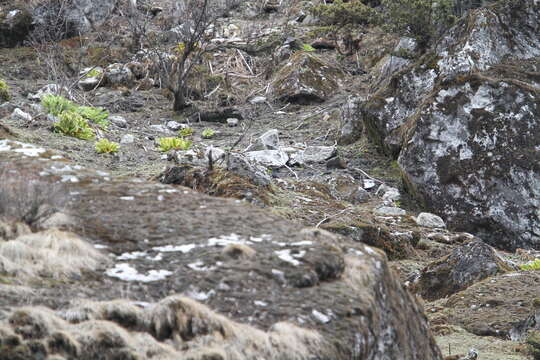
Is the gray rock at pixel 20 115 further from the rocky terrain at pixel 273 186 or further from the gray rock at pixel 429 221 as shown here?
the gray rock at pixel 429 221

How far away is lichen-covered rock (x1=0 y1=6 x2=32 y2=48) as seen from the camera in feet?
63.5

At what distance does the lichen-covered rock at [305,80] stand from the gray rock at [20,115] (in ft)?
21.3

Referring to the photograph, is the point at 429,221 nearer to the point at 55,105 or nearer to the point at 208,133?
the point at 208,133

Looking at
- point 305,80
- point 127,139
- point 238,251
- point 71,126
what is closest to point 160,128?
point 127,139

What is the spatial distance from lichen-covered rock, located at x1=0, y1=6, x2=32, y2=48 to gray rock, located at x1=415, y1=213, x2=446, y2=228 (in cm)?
1393

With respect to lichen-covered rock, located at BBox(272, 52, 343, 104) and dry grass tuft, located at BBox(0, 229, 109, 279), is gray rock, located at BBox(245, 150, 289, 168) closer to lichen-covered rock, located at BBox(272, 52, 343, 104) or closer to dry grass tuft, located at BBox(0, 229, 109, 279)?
lichen-covered rock, located at BBox(272, 52, 343, 104)

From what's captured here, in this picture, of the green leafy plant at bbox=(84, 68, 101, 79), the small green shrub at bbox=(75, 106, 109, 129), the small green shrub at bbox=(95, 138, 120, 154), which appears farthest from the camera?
the green leafy plant at bbox=(84, 68, 101, 79)

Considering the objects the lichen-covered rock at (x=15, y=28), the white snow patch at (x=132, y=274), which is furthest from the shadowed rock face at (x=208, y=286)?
the lichen-covered rock at (x=15, y=28)

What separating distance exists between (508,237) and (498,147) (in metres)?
1.36

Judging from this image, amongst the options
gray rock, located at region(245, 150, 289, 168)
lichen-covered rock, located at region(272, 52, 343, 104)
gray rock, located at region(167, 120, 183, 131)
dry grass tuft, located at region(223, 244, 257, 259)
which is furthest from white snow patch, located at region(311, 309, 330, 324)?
lichen-covered rock, located at region(272, 52, 343, 104)

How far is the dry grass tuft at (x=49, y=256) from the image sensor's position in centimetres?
324

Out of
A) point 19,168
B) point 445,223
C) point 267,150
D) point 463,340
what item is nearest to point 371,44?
point 267,150

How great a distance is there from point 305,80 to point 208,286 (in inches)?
525

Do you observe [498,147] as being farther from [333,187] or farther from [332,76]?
[332,76]
